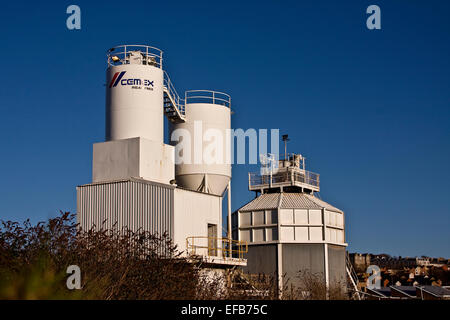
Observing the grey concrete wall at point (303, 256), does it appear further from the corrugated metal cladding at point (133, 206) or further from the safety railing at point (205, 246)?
the corrugated metal cladding at point (133, 206)

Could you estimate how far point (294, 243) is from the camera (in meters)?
46.9

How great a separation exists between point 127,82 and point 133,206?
642 centimetres

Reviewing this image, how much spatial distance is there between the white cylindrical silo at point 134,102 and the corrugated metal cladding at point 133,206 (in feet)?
Result: 9.24

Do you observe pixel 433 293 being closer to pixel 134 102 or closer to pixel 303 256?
pixel 303 256

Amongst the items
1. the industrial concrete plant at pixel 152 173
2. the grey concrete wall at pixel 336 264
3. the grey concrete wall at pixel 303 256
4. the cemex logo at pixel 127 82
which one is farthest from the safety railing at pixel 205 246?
the grey concrete wall at pixel 336 264

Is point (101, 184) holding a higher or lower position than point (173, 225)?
higher

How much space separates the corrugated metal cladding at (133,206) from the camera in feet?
95.7

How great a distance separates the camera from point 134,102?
103 feet

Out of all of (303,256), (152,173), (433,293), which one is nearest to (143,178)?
(152,173)

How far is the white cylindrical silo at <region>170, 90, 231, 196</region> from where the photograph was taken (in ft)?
112

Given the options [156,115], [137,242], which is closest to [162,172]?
[156,115]

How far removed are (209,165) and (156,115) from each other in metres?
4.16

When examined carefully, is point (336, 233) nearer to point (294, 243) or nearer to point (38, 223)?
point (294, 243)
